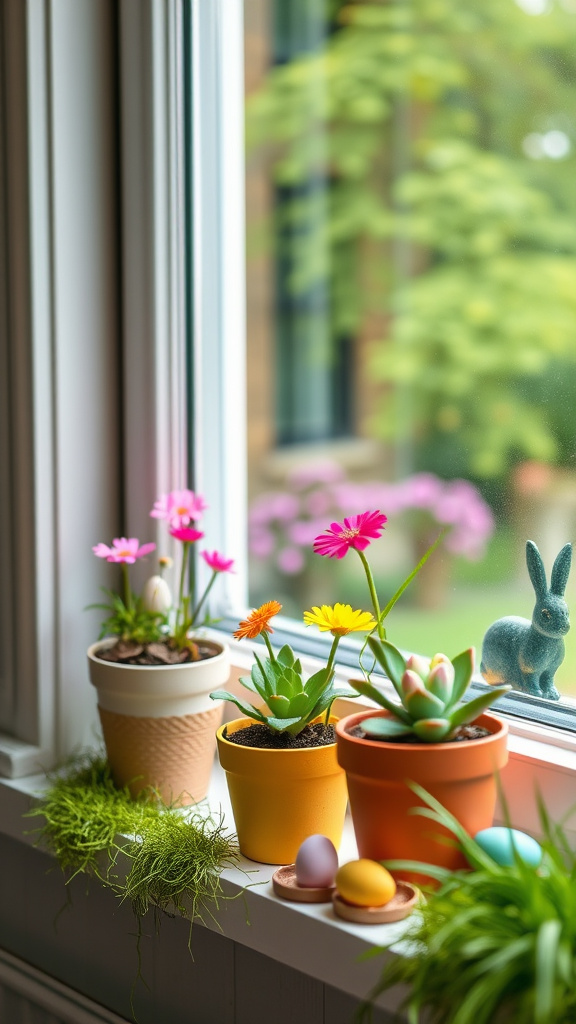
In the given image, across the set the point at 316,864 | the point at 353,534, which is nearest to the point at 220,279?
the point at 353,534

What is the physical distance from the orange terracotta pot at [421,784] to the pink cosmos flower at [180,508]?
1.16ft

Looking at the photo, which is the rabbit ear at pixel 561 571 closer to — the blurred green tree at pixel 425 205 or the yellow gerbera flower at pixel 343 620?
the yellow gerbera flower at pixel 343 620

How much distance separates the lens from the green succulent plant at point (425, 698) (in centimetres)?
70

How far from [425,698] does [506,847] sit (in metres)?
0.11

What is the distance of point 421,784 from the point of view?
2.27ft

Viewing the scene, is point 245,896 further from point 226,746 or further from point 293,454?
point 293,454

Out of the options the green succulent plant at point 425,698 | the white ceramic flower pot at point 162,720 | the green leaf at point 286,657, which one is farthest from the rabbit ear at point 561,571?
the white ceramic flower pot at point 162,720

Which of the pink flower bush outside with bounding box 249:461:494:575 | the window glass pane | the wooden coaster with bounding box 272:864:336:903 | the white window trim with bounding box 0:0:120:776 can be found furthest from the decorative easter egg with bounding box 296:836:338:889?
the pink flower bush outside with bounding box 249:461:494:575

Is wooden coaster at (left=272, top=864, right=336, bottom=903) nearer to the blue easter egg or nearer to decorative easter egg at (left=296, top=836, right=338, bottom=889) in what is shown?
decorative easter egg at (left=296, top=836, right=338, bottom=889)

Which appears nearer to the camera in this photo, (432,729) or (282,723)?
(432,729)

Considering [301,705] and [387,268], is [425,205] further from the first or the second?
[301,705]

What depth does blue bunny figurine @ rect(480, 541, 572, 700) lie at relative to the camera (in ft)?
2.64

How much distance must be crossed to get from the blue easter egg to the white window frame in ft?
1.51

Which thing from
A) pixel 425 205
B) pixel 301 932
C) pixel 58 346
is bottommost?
pixel 301 932
